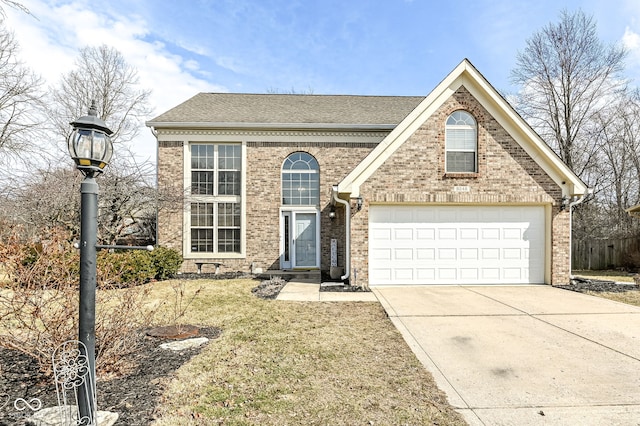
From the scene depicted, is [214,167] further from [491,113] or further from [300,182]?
[491,113]

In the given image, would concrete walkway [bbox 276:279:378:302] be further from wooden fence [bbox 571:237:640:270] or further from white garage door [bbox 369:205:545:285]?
wooden fence [bbox 571:237:640:270]

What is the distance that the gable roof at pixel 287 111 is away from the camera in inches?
545

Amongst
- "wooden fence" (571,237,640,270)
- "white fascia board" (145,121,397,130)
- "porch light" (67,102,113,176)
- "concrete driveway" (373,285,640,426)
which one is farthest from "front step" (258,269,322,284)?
"wooden fence" (571,237,640,270)

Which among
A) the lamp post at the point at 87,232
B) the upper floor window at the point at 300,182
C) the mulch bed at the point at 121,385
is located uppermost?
the upper floor window at the point at 300,182

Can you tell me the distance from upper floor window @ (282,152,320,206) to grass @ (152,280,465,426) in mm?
7889

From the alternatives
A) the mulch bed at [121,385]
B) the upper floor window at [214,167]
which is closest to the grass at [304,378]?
the mulch bed at [121,385]

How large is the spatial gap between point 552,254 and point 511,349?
22.6 feet

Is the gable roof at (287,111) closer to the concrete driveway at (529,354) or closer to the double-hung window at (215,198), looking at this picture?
the double-hung window at (215,198)

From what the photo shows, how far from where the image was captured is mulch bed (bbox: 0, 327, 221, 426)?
323 centimetres

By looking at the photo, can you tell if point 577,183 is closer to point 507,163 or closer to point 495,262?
point 507,163

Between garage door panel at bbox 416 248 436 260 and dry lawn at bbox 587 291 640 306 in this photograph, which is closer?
dry lawn at bbox 587 291 640 306

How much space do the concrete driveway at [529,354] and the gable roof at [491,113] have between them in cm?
356

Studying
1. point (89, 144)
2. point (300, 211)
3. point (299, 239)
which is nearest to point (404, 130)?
point (300, 211)

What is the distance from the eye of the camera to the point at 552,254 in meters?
10.5
